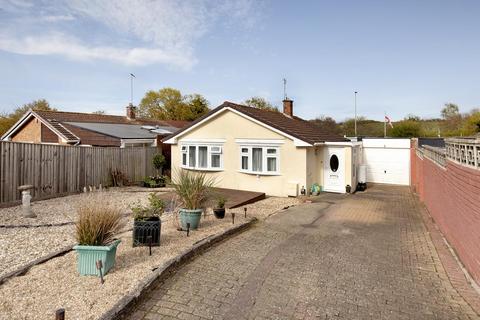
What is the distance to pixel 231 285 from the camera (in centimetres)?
533

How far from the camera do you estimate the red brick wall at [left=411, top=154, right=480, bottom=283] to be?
5.18 m

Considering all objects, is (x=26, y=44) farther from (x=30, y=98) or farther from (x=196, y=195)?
(x=30, y=98)

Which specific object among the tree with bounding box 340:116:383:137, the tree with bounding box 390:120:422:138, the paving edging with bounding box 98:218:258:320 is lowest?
the paving edging with bounding box 98:218:258:320

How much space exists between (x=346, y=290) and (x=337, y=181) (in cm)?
1171

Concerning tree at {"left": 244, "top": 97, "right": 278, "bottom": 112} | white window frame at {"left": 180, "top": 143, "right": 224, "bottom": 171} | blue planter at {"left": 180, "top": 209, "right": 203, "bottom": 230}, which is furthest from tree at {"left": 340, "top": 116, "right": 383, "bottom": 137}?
blue planter at {"left": 180, "top": 209, "right": 203, "bottom": 230}

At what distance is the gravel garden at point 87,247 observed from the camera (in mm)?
4594

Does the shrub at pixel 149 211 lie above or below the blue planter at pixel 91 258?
above

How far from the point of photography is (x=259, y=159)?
52.2 ft

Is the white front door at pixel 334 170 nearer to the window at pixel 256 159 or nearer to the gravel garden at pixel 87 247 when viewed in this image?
the window at pixel 256 159

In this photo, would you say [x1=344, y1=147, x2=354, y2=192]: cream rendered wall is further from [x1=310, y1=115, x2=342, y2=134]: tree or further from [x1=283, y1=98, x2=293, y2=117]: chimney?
[x1=310, y1=115, x2=342, y2=134]: tree

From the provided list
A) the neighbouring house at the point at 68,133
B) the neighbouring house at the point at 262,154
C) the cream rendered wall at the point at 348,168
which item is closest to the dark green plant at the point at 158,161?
the neighbouring house at the point at 68,133

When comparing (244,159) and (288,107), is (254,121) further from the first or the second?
(288,107)

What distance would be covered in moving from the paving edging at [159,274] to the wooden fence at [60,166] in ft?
29.2

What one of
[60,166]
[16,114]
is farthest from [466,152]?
[16,114]
